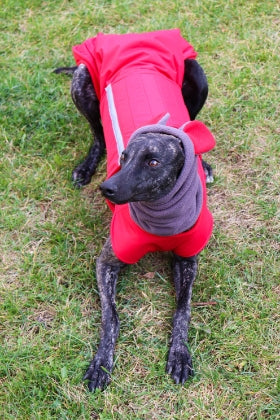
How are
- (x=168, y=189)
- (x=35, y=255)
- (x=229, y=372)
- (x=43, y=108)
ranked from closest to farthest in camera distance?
1. (x=168, y=189)
2. (x=229, y=372)
3. (x=35, y=255)
4. (x=43, y=108)

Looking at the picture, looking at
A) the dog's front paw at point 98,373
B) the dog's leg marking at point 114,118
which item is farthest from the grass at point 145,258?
the dog's leg marking at point 114,118

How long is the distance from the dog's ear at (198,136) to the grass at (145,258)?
1.03 metres

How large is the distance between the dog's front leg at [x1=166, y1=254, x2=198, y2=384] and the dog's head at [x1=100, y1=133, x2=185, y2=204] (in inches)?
31.8

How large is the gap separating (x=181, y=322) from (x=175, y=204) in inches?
32.6

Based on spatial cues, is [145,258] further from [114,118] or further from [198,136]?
[198,136]

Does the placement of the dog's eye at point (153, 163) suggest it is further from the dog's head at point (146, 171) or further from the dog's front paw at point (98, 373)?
the dog's front paw at point (98, 373)

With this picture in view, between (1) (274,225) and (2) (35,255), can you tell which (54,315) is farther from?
(1) (274,225)

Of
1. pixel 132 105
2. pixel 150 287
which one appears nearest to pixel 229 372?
pixel 150 287

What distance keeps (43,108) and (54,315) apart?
1.97 metres

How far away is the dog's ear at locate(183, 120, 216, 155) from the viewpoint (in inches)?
111

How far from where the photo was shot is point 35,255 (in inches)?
146

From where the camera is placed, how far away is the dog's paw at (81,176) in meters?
4.16

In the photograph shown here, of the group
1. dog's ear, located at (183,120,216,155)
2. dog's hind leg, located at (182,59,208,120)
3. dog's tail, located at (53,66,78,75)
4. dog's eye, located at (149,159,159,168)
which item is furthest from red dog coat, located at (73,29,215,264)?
dog's tail, located at (53,66,78,75)

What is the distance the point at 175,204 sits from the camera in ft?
9.22
